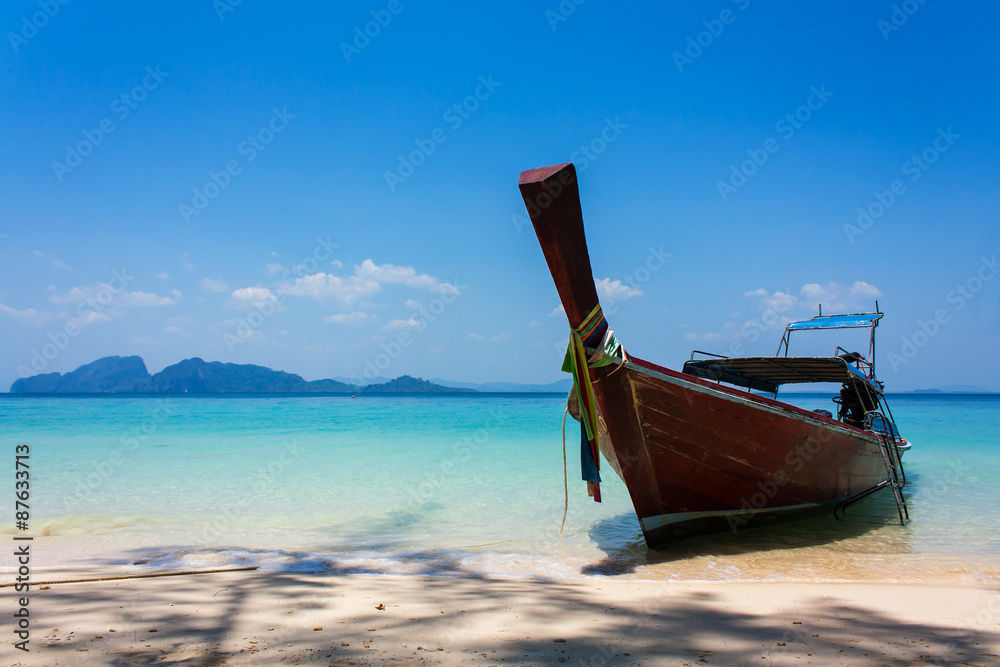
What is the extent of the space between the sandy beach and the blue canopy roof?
5.23m

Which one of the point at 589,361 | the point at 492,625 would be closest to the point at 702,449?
the point at 589,361

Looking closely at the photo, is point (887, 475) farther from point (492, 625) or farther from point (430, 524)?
point (492, 625)

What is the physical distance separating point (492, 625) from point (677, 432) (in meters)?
2.91

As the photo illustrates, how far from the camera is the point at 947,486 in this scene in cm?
1001

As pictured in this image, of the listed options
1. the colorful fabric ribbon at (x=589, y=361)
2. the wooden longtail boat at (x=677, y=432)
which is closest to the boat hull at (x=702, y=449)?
the wooden longtail boat at (x=677, y=432)

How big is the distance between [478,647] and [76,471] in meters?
12.0

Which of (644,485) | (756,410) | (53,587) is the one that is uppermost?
(756,410)

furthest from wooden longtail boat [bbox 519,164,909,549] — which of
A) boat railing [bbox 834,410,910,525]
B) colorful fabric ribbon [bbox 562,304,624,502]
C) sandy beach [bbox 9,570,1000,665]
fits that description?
sandy beach [bbox 9,570,1000,665]

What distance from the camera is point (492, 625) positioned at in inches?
106

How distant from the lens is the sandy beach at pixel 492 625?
2311 mm

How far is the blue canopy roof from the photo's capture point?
26.4ft

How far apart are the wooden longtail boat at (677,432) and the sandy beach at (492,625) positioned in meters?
1.44

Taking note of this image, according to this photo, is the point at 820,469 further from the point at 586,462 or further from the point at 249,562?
the point at 249,562

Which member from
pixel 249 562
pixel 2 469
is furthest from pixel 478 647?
pixel 2 469
